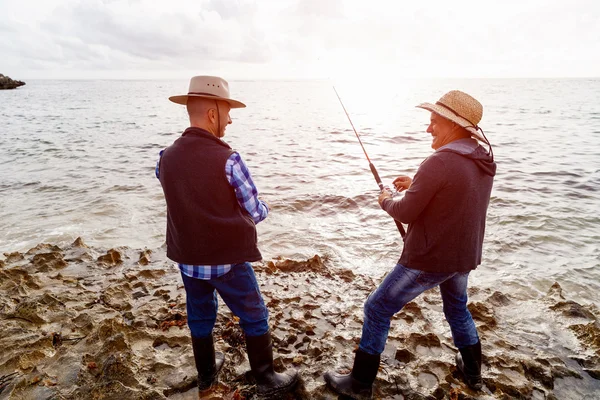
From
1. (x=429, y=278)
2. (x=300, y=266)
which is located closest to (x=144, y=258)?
(x=300, y=266)

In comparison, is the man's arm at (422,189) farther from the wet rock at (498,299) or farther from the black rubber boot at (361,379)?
the wet rock at (498,299)

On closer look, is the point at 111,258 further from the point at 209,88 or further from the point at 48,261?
the point at 209,88

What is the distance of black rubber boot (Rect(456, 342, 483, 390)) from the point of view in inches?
128

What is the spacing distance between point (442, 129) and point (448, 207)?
0.63 metres

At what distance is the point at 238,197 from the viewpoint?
2.48m

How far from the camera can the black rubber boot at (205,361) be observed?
121 inches

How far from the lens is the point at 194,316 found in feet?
9.73

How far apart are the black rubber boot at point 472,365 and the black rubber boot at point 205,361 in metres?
2.34

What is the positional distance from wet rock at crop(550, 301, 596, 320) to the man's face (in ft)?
12.2

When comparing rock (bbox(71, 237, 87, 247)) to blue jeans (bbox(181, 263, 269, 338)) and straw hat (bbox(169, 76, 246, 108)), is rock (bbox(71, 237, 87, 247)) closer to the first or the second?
blue jeans (bbox(181, 263, 269, 338))

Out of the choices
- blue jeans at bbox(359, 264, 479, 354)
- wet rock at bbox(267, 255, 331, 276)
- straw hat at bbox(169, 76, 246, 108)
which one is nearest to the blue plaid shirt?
straw hat at bbox(169, 76, 246, 108)

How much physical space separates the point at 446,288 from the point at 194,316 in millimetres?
2194

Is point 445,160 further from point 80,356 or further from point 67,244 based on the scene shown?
point 67,244

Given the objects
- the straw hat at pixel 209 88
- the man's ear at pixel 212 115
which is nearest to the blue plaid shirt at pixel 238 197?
→ the man's ear at pixel 212 115
